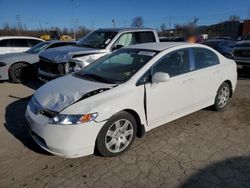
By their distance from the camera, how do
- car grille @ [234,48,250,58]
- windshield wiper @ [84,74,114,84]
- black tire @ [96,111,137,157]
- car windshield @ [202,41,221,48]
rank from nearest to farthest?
black tire @ [96,111,137,157]
windshield wiper @ [84,74,114,84]
car grille @ [234,48,250,58]
car windshield @ [202,41,221,48]

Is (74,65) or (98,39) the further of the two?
(98,39)

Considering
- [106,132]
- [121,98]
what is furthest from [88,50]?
[106,132]

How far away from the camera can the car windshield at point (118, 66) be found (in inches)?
149

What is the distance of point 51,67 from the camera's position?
673 centimetres

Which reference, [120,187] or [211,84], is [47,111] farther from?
[211,84]

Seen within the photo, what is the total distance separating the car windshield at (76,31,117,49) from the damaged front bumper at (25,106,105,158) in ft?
13.5

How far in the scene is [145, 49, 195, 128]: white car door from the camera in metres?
3.70

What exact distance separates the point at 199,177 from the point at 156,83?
4.76 ft

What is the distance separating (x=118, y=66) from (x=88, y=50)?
2.59m

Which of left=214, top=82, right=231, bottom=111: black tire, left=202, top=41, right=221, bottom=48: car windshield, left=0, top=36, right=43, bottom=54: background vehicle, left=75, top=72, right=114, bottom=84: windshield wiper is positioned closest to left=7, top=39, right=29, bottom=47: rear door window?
left=0, top=36, right=43, bottom=54: background vehicle

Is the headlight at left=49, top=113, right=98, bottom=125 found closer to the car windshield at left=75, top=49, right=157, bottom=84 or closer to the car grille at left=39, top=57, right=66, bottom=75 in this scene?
the car windshield at left=75, top=49, right=157, bottom=84

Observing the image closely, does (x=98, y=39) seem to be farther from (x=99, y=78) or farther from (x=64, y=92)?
(x=64, y=92)

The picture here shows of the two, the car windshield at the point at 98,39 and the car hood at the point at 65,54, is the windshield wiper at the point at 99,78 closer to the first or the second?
the car hood at the point at 65,54

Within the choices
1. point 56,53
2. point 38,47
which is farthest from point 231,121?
point 38,47
